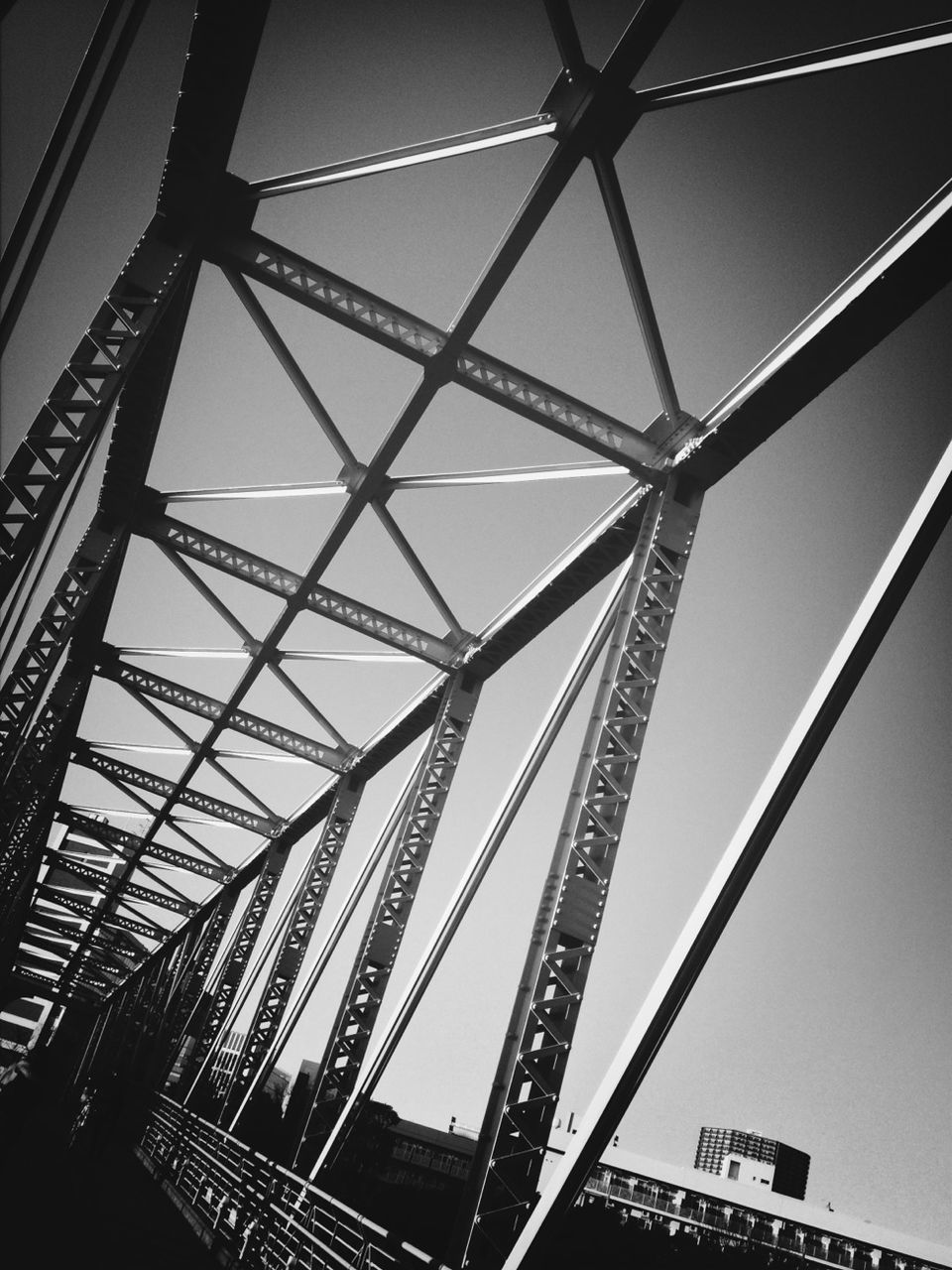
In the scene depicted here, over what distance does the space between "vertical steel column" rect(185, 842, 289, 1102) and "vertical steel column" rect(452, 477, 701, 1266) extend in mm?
15279

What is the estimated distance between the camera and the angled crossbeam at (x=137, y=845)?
29.2 m

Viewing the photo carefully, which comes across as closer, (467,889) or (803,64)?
(803,64)

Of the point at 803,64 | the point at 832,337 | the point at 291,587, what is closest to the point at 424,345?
the point at 832,337

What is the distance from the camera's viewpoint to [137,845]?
2964cm

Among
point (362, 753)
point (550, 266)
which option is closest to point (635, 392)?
point (550, 266)

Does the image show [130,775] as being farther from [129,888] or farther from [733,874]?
[733,874]

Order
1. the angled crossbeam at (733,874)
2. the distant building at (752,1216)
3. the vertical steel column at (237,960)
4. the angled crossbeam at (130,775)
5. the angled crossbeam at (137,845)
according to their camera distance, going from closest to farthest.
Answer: the angled crossbeam at (733,874) → the vertical steel column at (237,960) → the angled crossbeam at (130,775) → the angled crossbeam at (137,845) → the distant building at (752,1216)

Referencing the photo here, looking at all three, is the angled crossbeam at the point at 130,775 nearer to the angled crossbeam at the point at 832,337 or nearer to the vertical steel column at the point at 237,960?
the vertical steel column at the point at 237,960

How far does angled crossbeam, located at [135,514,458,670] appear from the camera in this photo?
13.4 metres

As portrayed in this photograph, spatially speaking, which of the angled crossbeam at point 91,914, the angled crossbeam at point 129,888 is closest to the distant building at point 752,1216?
the angled crossbeam at point 129,888

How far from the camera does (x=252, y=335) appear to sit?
11.3m

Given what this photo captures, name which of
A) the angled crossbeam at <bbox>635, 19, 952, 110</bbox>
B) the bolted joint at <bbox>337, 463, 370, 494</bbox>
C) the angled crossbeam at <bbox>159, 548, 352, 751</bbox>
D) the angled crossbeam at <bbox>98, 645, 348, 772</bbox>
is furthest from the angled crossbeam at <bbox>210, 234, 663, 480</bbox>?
the angled crossbeam at <bbox>98, 645, 348, 772</bbox>

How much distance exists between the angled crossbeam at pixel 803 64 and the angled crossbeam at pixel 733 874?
2.94m

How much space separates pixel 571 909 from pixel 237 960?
18.8m
